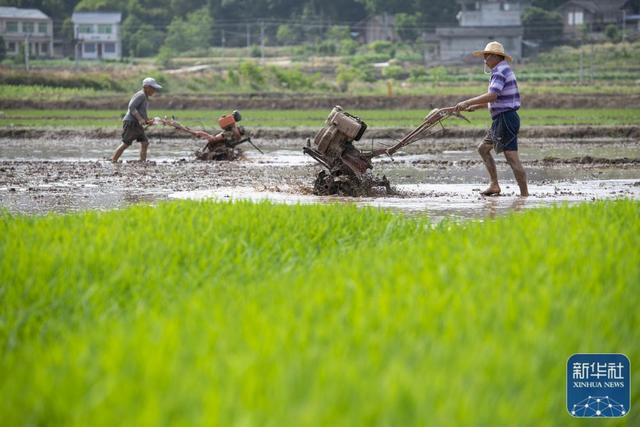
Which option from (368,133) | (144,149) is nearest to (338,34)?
(368,133)

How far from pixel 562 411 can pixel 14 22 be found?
239 feet

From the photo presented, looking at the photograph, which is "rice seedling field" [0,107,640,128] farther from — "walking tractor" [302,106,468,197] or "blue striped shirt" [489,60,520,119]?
"blue striped shirt" [489,60,520,119]

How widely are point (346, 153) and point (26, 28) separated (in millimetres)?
64248

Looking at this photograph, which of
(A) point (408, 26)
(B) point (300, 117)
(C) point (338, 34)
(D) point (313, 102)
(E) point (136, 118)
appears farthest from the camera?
(C) point (338, 34)

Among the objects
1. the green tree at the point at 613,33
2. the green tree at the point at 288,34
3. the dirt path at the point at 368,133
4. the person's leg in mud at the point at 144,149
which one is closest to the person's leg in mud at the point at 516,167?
the person's leg in mud at the point at 144,149

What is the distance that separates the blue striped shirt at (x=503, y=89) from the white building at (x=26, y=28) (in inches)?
2486

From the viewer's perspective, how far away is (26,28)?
235 ft

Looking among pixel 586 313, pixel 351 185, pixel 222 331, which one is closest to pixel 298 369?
pixel 222 331

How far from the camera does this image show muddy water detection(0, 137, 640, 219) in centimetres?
1151

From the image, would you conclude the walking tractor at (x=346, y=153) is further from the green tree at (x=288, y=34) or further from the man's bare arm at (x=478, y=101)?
the green tree at (x=288, y=34)

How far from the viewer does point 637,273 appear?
208 inches

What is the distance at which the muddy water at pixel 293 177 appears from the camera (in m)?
11.5

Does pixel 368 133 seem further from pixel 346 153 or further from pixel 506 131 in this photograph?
pixel 506 131

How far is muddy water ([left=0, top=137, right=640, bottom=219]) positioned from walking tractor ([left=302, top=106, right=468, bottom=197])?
316mm
